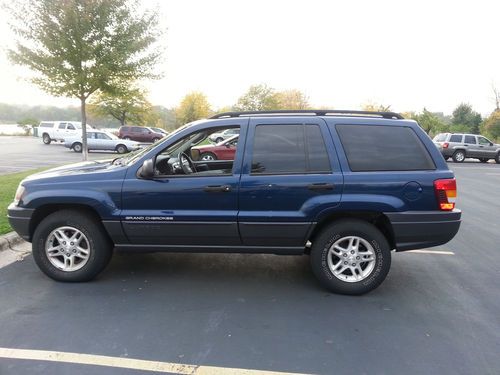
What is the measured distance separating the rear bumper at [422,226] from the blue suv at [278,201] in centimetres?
1

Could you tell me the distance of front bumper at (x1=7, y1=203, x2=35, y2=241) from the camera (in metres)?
4.23

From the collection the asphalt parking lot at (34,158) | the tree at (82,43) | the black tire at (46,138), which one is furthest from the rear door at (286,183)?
the black tire at (46,138)

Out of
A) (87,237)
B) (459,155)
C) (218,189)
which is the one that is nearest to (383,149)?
(218,189)

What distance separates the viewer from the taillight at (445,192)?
396 centimetres

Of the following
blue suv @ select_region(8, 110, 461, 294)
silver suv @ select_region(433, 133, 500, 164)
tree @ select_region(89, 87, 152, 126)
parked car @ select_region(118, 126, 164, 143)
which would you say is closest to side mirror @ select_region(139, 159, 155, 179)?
blue suv @ select_region(8, 110, 461, 294)

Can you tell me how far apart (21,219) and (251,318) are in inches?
107

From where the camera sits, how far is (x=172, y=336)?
3.22 m

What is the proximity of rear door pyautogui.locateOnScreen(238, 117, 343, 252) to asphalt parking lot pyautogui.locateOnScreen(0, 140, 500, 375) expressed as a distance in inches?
25.4

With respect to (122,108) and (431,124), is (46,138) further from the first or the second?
(431,124)

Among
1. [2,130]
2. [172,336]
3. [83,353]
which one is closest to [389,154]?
[172,336]

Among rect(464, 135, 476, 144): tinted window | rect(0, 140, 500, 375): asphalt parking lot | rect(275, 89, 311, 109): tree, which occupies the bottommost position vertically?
rect(0, 140, 500, 375): asphalt parking lot

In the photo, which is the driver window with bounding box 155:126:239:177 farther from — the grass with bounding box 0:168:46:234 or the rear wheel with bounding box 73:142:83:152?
the rear wheel with bounding box 73:142:83:152

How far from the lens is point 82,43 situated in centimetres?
931

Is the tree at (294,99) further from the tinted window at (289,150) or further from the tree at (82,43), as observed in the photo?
the tinted window at (289,150)
